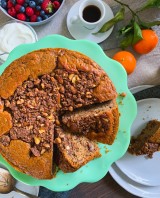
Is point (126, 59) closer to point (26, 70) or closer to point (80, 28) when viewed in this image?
point (80, 28)


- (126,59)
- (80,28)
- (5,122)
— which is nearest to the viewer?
(5,122)

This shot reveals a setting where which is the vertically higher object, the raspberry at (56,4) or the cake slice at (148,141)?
the raspberry at (56,4)

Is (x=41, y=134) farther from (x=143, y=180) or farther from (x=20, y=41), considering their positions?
(x=143, y=180)

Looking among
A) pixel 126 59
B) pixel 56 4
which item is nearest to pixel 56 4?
pixel 56 4

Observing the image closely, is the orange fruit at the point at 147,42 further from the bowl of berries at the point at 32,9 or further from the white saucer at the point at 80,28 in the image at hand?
the bowl of berries at the point at 32,9

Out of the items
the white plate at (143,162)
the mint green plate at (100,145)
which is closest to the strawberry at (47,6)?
the mint green plate at (100,145)

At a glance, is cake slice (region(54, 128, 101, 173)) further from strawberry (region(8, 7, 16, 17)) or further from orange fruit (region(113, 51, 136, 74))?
strawberry (region(8, 7, 16, 17))

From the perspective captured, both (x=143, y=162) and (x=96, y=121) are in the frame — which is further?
(x=143, y=162)
